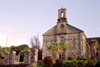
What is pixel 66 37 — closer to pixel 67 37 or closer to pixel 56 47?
pixel 67 37

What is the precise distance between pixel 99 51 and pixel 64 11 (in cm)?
2182

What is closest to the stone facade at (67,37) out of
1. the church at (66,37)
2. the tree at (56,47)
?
the church at (66,37)

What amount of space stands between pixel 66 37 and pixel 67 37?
1.06ft

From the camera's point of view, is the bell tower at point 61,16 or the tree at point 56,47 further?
the bell tower at point 61,16

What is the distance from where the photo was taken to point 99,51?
5366cm

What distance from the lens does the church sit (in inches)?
1661

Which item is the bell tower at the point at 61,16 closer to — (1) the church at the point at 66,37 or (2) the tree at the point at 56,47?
(1) the church at the point at 66,37

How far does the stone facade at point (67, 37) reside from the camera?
1660 inches

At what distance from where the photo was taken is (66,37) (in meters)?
44.2

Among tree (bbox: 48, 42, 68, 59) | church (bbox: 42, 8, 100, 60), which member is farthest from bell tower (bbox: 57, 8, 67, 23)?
tree (bbox: 48, 42, 68, 59)

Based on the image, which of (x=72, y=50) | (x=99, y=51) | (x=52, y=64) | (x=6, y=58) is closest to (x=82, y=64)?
(x=52, y=64)

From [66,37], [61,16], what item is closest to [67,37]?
[66,37]

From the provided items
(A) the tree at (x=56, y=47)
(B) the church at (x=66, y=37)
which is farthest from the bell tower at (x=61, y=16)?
(A) the tree at (x=56, y=47)

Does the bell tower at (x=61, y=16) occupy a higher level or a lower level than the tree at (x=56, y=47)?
higher
